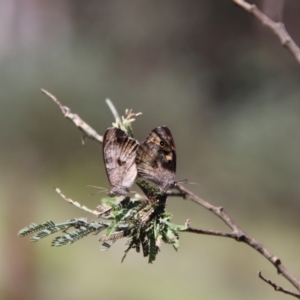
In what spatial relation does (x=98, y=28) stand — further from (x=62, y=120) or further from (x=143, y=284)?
(x=143, y=284)

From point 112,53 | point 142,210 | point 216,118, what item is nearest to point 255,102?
point 216,118

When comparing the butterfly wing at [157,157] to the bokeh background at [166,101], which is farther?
the bokeh background at [166,101]

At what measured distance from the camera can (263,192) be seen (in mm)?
1677

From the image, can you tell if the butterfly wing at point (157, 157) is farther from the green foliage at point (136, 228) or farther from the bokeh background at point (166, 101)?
the bokeh background at point (166, 101)

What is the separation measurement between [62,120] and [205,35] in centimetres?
69

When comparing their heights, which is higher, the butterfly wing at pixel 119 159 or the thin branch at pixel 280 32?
the thin branch at pixel 280 32

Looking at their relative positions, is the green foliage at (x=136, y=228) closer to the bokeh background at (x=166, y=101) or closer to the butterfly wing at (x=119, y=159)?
the butterfly wing at (x=119, y=159)

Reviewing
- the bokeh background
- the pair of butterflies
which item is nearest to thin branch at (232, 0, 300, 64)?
the pair of butterflies

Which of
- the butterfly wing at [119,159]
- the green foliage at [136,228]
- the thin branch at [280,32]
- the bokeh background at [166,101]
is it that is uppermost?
the bokeh background at [166,101]

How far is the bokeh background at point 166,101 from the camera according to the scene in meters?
1.62

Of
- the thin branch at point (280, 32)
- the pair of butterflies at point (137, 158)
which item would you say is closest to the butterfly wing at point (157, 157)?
the pair of butterflies at point (137, 158)

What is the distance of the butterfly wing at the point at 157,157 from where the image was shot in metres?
0.36

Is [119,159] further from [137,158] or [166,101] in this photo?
[166,101]

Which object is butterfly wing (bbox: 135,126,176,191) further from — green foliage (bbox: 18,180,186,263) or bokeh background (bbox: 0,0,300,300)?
bokeh background (bbox: 0,0,300,300)
